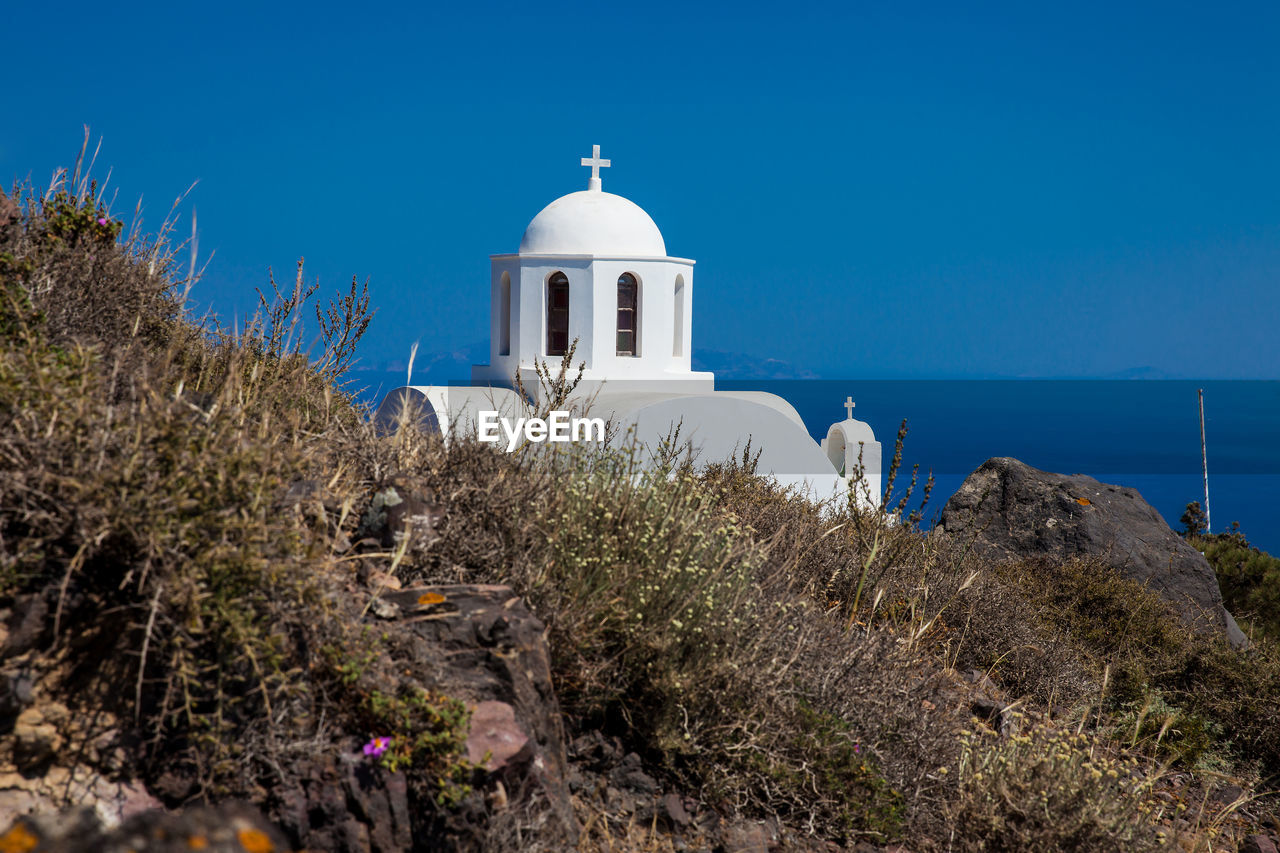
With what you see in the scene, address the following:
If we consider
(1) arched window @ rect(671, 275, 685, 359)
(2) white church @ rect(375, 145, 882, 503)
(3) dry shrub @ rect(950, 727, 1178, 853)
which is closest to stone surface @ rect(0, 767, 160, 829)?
(3) dry shrub @ rect(950, 727, 1178, 853)

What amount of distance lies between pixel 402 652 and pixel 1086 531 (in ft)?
25.7

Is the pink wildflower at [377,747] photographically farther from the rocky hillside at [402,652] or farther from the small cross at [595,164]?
the small cross at [595,164]

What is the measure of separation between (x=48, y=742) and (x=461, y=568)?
50.9 inches

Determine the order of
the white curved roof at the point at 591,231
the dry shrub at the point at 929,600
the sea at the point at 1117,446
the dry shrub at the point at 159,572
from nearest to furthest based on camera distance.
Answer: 1. the dry shrub at the point at 159,572
2. the dry shrub at the point at 929,600
3. the white curved roof at the point at 591,231
4. the sea at the point at 1117,446

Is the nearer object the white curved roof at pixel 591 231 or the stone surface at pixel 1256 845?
the stone surface at pixel 1256 845

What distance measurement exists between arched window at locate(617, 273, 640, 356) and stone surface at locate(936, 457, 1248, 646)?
5.87 metres

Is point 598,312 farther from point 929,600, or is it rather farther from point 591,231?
point 929,600

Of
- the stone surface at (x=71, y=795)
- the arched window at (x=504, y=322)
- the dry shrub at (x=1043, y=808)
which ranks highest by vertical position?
the arched window at (x=504, y=322)

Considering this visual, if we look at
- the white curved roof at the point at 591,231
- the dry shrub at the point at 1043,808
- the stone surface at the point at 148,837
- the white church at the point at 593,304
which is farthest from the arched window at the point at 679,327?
the stone surface at the point at 148,837

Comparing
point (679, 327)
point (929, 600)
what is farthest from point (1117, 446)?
point (929, 600)

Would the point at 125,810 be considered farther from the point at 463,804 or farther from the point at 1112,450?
the point at 1112,450

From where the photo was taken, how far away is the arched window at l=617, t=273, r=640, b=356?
14.0 metres

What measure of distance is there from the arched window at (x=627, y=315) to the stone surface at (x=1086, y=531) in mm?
5874

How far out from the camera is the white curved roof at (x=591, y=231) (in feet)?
45.5
